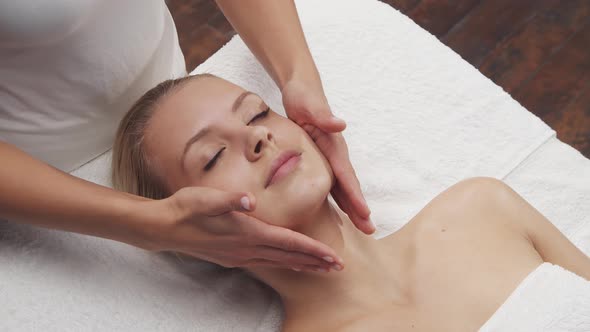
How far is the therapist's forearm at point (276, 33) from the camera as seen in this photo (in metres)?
1.36

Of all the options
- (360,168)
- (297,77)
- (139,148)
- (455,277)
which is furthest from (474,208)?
(139,148)

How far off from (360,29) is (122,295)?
867 mm

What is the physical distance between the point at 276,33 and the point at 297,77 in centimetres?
13

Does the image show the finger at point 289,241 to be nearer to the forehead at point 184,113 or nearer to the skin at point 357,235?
the skin at point 357,235

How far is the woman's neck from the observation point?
1.21 metres

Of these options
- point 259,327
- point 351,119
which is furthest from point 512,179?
point 259,327

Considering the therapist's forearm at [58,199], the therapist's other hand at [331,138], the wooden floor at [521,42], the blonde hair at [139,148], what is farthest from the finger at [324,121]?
the wooden floor at [521,42]

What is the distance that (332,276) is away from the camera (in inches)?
48.2

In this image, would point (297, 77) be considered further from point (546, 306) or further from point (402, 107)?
point (546, 306)

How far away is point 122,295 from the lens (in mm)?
1273

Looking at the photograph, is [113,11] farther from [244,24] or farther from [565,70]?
[565,70]

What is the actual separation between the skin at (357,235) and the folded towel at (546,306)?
33 millimetres

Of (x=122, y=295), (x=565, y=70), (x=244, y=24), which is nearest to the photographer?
(x=122, y=295)

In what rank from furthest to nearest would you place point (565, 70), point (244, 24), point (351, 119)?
point (565, 70)
point (351, 119)
point (244, 24)
